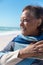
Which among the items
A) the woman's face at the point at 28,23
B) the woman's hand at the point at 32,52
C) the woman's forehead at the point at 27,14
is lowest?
the woman's hand at the point at 32,52

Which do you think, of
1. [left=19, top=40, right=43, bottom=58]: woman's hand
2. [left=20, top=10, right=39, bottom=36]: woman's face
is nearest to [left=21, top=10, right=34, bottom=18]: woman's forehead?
[left=20, top=10, right=39, bottom=36]: woman's face

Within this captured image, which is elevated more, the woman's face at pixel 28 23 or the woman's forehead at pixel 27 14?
the woman's forehead at pixel 27 14

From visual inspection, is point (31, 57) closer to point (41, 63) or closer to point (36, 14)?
point (41, 63)

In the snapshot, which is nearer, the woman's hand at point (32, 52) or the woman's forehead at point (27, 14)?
the woman's hand at point (32, 52)

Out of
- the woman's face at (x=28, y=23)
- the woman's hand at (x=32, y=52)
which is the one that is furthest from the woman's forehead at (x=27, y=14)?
the woman's hand at (x=32, y=52)

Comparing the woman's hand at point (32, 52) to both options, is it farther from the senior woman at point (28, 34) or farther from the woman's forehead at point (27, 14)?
the woman's forehead at point (27, 14)

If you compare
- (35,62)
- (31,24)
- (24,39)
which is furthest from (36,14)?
(35,62)

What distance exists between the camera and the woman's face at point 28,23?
1.12 m

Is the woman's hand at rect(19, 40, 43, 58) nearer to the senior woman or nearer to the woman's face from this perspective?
the senior woman

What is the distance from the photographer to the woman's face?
44.1 inches

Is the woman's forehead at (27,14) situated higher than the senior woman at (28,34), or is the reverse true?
the woman's forehead at (27,14)

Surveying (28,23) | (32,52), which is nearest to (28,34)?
(28,23)

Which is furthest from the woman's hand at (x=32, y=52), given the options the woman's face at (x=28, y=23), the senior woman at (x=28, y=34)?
the woman's face at (x=28, y=23)

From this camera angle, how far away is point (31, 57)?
94 centimetres
